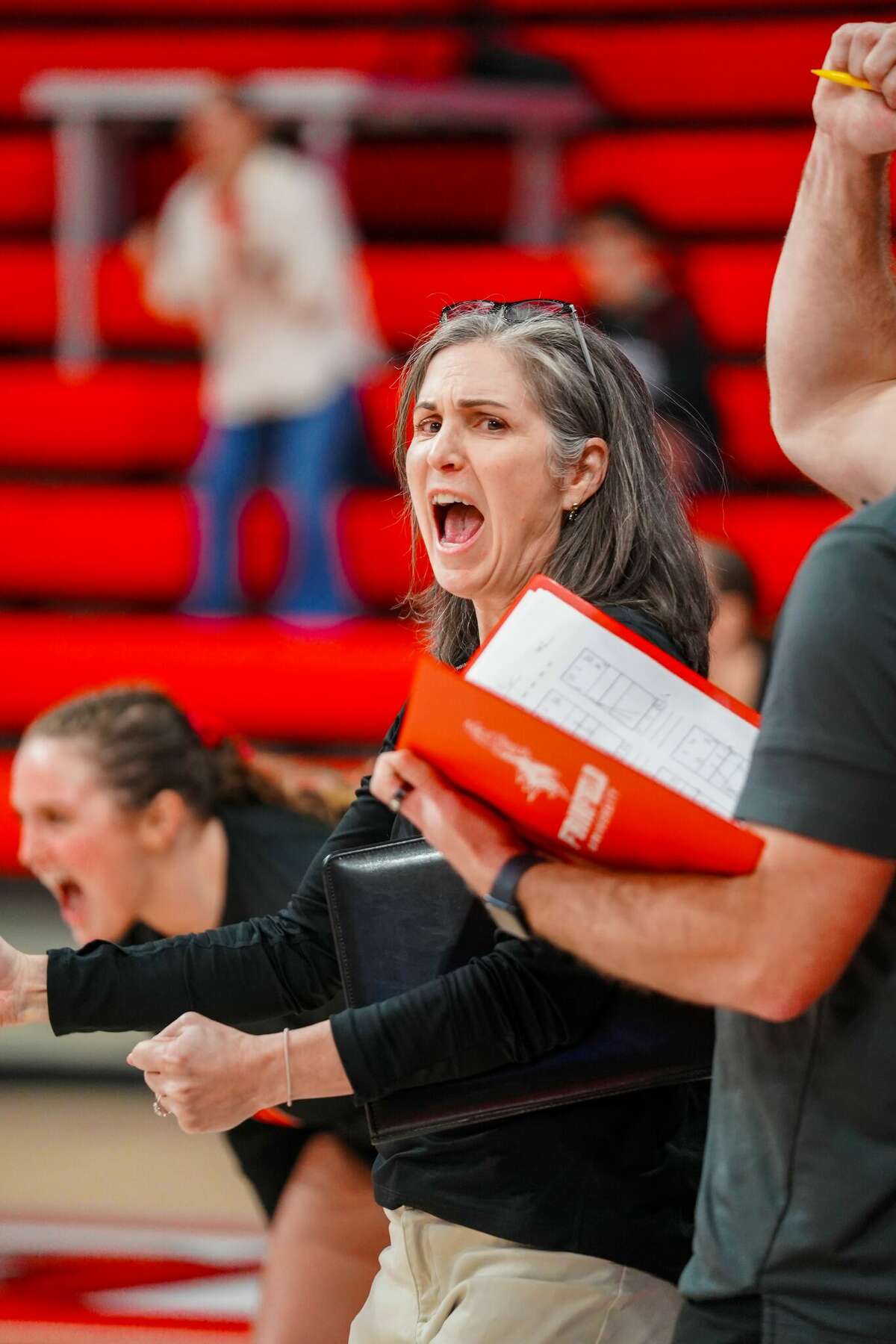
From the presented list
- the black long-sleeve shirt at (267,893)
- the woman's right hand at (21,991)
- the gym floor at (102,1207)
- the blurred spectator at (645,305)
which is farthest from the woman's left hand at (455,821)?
the blurred spectator at (645,305)

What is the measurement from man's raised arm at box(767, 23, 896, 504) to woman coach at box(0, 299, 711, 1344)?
0.76 ft

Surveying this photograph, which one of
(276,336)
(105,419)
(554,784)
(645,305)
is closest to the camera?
(554,784)

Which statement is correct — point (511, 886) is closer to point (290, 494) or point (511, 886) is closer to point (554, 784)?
point (554, 784)

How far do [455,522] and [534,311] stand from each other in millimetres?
220

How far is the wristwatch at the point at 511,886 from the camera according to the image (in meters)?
1.22

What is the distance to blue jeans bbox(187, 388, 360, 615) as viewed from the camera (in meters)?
5.19

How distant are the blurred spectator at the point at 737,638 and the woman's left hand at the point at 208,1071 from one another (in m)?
2.45

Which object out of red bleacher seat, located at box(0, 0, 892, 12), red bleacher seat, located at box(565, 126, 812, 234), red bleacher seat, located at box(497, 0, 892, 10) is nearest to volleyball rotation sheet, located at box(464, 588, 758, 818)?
red bleacher seat, located at box(565, 126, 812, 234)

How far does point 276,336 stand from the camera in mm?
5176

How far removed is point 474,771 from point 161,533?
4438 millimetres

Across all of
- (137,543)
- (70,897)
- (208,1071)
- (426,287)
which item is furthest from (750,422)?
(208,1071)

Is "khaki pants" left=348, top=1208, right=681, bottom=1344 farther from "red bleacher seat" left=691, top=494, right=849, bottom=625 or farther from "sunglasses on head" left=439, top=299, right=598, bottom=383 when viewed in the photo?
"red bleacher seat" left=691, top=494, right=849, bottom=625

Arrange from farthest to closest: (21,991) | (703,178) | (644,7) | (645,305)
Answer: (644,7) → (703,178) → (645,305) → (21,991)

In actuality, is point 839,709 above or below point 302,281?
above
